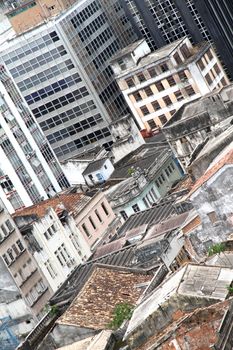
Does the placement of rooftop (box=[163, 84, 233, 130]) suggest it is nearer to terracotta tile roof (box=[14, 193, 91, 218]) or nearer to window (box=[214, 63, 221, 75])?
terracotta tile roof (box=[14, 193, 91, 218])

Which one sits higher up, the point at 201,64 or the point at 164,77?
the point at 164,77

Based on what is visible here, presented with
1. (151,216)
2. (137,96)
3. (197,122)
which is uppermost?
(197,122)

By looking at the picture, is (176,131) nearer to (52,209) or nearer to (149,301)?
(52,209)

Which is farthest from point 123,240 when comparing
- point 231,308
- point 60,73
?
point 60,73

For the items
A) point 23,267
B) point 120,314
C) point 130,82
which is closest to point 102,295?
point 120,314

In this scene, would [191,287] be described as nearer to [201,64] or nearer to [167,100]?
[201,64]

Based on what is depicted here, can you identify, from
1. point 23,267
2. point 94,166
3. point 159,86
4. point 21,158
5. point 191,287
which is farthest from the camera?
point 159,86

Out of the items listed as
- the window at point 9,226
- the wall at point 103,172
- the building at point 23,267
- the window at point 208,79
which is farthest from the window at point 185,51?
the window at point 9,226

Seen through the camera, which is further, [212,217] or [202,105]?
[202,105]

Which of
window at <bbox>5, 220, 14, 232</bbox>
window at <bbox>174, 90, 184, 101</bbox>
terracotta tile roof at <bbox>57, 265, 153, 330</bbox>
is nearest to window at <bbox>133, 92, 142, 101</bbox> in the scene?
window at <bbox>174, 90, 184, 101</bbox>
